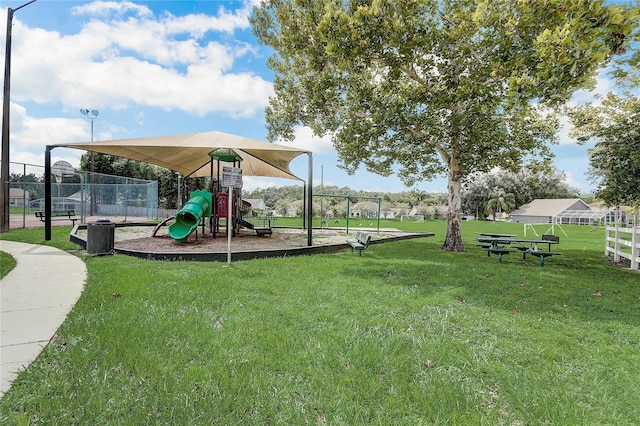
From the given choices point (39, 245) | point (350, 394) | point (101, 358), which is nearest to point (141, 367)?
point (101, 358)

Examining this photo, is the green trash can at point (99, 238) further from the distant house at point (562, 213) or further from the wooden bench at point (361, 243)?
the distant house at point (562, 213)

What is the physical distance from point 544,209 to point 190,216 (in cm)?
7293

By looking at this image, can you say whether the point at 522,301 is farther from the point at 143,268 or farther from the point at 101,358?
the point at 143,268

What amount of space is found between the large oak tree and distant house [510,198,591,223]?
198 ft

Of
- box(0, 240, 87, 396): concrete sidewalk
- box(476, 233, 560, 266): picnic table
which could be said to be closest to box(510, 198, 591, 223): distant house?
box(476, 233, 560, 266): picnic table

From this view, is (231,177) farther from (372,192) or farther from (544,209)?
(372,192)

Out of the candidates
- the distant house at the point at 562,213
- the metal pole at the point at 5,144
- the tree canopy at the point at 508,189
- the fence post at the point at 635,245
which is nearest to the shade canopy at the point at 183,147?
the metal pole at the point at 5,144

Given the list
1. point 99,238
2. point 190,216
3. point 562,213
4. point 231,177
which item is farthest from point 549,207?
point 99,238

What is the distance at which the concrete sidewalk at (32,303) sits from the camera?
3.12 metres

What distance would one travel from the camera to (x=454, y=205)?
13.4m

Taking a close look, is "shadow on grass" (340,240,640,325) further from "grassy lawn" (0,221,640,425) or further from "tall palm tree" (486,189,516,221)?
"tall palm tree" (486,189,516,221)

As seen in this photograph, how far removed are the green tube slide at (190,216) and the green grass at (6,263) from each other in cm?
410

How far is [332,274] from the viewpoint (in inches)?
281

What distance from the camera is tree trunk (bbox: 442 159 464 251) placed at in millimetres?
13273
